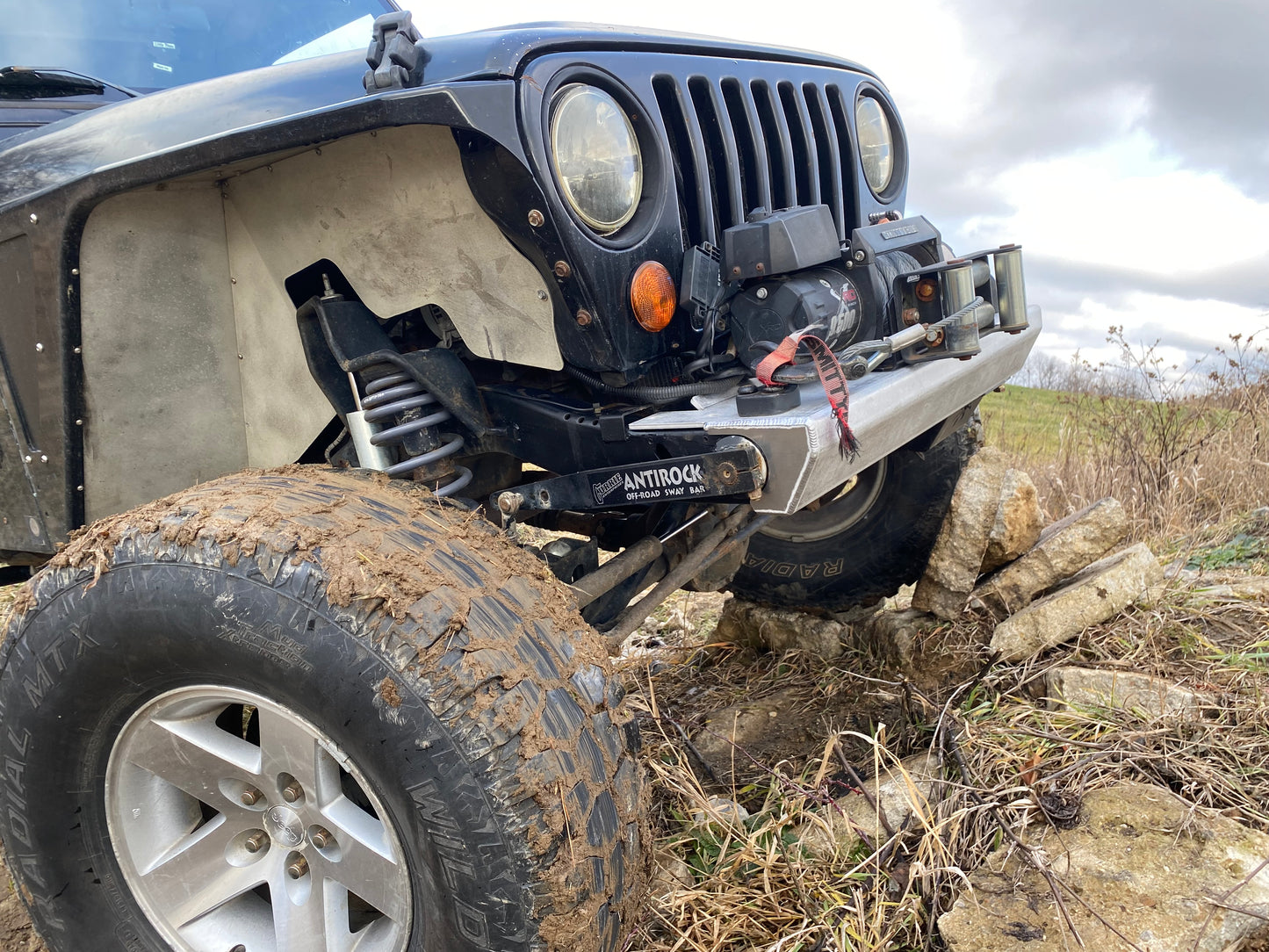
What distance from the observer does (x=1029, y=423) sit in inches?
301

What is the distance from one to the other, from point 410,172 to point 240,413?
897mm

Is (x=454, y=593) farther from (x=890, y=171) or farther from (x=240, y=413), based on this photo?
(x=890, y=171)

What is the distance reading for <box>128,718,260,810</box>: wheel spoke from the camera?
6.16 ft

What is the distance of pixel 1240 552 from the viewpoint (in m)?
4.42

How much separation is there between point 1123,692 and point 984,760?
20.7 inches

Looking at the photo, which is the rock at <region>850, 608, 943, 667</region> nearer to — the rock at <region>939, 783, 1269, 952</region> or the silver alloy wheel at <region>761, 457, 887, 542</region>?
the silver alloy wheel at <region>761, 457, 887, 542</region>

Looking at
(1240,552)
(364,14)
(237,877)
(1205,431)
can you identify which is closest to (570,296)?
(237,877)

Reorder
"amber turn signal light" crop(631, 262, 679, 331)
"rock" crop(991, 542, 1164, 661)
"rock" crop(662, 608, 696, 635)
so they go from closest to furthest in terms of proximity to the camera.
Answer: "amber turn signal light" crop(631, 262, 679, 331), "rock" crop(991, 542, 1164, 661), "rock" crop(662, 608, 696, 635)

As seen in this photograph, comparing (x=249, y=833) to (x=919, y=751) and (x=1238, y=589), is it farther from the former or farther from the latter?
(x=1238, y=589)

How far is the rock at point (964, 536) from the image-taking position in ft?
10.8

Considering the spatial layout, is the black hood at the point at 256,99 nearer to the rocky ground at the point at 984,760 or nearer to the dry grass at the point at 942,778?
the rocky ground at the point at 984,760

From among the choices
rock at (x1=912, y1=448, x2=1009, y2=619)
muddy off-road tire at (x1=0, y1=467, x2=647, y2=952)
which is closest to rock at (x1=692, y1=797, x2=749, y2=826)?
muddy off-road tire at (x1=0, y1=467, x2=647, y2=952)

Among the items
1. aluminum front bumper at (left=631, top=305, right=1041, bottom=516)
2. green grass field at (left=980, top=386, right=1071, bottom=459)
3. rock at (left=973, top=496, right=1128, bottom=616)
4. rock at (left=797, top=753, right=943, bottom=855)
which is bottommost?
green grass field at (left=980, top=386, right=1071, bottom=459)

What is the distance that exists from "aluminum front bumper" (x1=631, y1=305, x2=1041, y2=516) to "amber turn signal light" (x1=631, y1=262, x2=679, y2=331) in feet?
0.68
